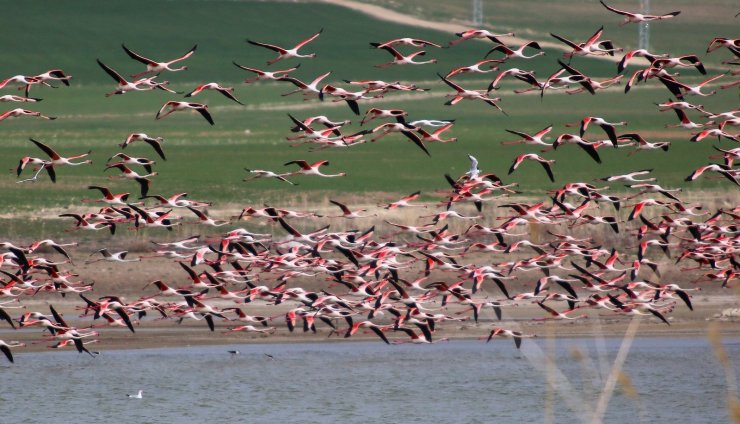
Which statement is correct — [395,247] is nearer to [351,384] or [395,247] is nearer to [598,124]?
[351,384]

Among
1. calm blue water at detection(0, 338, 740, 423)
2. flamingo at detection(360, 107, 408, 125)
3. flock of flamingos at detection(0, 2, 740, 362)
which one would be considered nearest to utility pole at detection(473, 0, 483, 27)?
flock of flamingos at detection(0, 2, 740, 362)

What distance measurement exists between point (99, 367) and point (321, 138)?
755cm

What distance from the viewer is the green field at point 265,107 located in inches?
1988

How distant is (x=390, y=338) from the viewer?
106 ft

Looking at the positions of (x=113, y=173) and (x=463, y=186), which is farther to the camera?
(x=113, y=173)

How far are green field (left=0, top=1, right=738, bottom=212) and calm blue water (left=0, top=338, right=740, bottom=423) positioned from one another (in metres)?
13.7

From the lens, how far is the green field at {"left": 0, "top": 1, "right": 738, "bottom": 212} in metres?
50.5

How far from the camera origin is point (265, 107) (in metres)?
85.4

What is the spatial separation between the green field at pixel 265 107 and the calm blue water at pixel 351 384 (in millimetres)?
13724

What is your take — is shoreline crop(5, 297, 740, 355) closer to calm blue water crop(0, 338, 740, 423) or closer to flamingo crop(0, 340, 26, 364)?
calm blue water crop(0, 338, 740, 423)

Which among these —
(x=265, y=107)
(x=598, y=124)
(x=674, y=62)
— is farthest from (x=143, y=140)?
(x=265, y=107)

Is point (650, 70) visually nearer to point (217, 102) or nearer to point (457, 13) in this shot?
point (217, 102)

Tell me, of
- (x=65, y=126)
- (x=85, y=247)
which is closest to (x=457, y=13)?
(x=65, y=126)

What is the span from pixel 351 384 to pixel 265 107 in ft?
191
